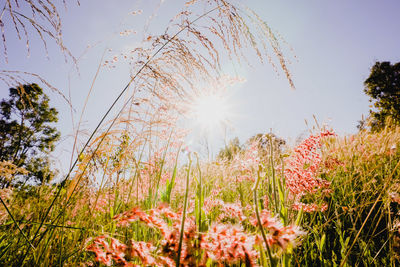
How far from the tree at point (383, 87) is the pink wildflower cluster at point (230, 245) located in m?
20.6

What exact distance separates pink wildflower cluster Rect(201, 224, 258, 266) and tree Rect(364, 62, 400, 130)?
20610 mm

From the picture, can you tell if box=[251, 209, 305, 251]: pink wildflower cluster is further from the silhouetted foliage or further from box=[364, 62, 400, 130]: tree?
box=[364, 62, 400, 130]: tree

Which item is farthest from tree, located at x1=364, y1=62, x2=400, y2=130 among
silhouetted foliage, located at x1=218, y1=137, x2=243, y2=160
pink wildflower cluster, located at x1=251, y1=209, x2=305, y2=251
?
pink wildflower cluster, located at x1=251, y1=209, x2=305, y2=251

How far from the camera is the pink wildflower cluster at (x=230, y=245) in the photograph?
0.61m

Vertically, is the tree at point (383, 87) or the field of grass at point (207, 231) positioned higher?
the tree at point (383, 87)

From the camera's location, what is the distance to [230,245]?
0.61 m

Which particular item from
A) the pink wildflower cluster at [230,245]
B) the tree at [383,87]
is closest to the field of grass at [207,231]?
the pink wildflower cluster at [230,245]

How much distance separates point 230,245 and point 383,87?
23475mm

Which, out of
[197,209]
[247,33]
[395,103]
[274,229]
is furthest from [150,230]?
[395,103]

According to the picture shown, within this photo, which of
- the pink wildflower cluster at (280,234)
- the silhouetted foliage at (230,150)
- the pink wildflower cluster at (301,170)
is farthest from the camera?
the silhouetted foliage at (230,150)

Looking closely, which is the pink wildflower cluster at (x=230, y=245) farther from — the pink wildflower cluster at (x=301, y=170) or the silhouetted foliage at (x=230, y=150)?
the silhouetted foliage at (x=230, y=150)

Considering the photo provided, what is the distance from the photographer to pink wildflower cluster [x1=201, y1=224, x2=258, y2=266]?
0.61 m

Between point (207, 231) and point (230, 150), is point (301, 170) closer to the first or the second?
point (207, 231)

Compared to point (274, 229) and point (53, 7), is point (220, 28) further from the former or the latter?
point (274, 229)
